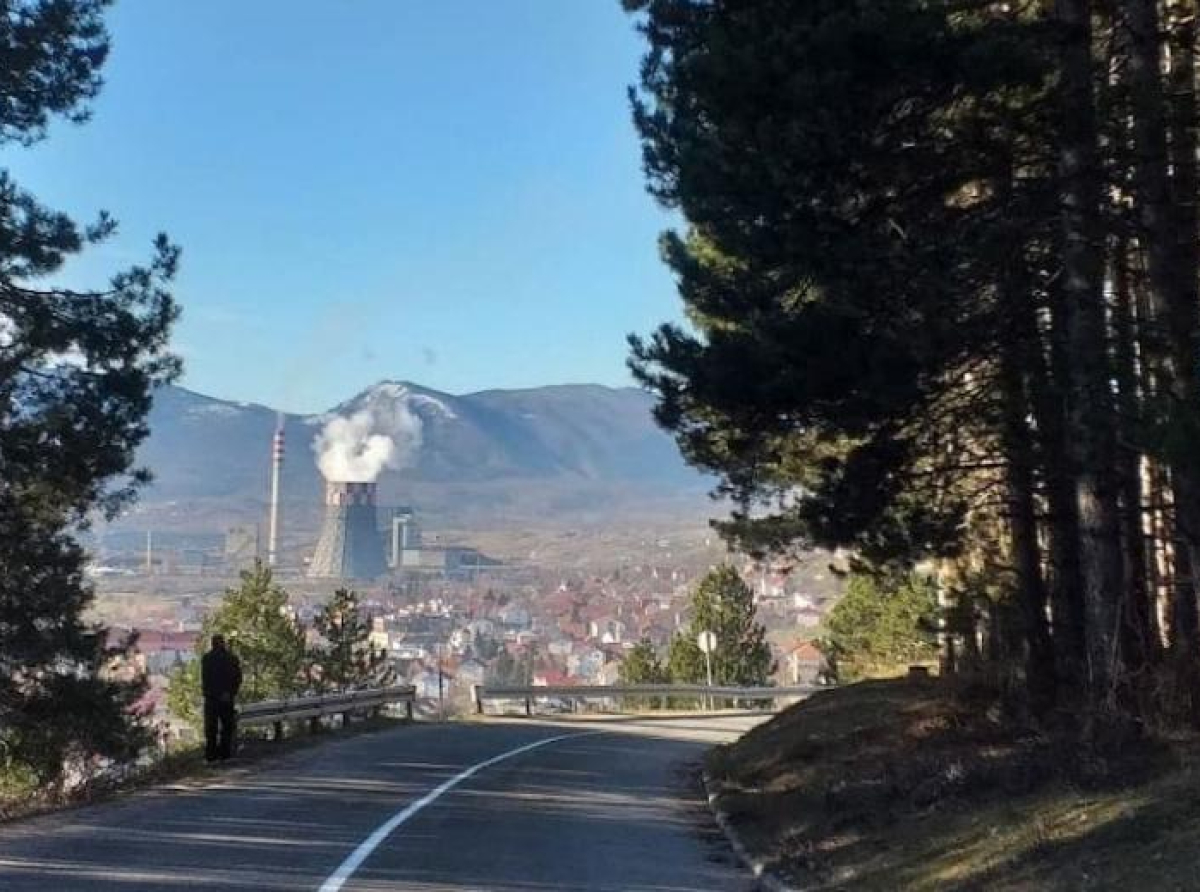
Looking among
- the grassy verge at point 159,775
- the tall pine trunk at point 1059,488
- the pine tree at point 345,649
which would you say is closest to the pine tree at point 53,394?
the grassy verge at point 159,775

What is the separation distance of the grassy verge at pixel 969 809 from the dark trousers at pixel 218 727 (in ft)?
22.7

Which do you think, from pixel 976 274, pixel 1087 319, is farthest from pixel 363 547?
pixel 1087 319

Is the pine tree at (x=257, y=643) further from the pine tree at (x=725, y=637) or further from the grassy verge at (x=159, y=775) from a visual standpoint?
the grassy verge at (x=159, y=775)

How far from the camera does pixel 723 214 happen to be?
12.7 metres

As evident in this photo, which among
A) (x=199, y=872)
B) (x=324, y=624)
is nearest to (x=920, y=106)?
(x=199, y=872)

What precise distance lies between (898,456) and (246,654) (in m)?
42.0

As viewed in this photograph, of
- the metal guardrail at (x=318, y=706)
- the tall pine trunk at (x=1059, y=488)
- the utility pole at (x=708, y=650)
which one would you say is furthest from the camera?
the utility pole at (x=708, y=650)

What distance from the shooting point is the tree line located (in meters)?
11.1

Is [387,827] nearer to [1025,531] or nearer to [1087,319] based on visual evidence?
[1087,319]

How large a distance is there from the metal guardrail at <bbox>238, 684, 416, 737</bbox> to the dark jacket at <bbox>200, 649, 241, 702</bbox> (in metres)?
1.73

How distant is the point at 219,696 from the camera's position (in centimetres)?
1798

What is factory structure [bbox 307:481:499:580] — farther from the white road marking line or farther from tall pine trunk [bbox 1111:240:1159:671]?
tall pine trunk [bbox 1111:240:1159:671]

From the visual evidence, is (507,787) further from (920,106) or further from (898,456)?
(920,106)

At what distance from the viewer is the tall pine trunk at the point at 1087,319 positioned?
1139 cm
